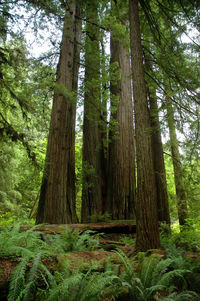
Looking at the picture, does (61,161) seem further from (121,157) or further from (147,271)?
(147,271)

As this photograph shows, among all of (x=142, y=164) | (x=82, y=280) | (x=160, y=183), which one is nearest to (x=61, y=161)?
(x=142, y=164)

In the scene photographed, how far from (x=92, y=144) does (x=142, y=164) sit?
4.27 m

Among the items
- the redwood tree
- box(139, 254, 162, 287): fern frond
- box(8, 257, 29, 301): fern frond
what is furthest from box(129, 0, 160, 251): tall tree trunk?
box(8, 257, 29, 301): fern frond

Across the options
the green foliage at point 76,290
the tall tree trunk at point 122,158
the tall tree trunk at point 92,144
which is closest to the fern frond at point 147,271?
the green foliage at point 76,290

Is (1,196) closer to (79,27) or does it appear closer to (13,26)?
(13,26)

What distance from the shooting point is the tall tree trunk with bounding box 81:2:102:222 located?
23.0 ft

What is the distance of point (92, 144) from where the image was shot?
795 cm

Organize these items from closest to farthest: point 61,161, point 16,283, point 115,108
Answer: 1. point 16,283
2. point 61,161
3. point 115,108

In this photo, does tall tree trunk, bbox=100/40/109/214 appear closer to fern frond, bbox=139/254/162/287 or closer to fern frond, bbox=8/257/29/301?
fern frond, bbox=139/254/162/287

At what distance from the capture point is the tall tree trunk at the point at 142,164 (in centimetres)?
352

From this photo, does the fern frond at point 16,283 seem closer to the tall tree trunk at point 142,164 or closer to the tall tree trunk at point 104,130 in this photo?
the tall tree trunk at point 142,164

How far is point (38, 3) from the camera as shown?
551cm

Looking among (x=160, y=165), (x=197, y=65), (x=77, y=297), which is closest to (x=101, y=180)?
(x=160, y=165)

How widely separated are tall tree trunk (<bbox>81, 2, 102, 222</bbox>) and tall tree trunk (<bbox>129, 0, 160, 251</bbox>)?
7.51 feet
